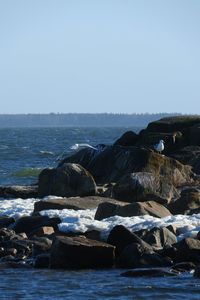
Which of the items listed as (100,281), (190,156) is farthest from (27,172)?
(100,281)

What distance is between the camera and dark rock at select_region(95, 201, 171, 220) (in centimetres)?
2142

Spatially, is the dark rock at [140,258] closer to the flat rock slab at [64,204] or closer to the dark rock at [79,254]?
the dark rock at [79,254]

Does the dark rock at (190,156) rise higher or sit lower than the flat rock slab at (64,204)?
higher

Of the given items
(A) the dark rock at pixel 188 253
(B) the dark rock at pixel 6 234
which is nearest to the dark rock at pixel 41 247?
(B) the dark rock at pixel 6 234

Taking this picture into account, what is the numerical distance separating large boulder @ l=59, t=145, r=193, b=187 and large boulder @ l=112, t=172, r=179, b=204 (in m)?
2.03

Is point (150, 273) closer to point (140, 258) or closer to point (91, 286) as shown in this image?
point (140, 258)

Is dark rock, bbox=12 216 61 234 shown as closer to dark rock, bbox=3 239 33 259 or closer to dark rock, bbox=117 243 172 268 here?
dark rock, bbox=3 239 33 259

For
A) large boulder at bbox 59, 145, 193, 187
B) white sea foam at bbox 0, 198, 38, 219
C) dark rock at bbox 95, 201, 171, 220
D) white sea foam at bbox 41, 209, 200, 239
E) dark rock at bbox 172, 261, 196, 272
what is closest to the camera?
dark rock at bbox 172, 261, 196, 272

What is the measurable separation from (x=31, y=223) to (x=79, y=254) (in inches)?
174

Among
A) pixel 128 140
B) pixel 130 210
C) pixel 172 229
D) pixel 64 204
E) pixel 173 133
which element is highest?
pixel 173 133

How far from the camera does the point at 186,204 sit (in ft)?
77.0

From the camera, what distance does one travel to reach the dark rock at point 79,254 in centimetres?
1716

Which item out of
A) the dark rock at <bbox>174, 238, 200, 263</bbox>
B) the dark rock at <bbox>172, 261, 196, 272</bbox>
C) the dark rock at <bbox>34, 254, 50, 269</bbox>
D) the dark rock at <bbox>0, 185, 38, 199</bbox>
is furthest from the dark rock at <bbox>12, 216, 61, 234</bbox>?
the dark rock at <bbox>0, 185, 38, 199</bbox>

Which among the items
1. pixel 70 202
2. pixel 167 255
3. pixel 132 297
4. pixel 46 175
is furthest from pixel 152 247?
pixel 46 175
